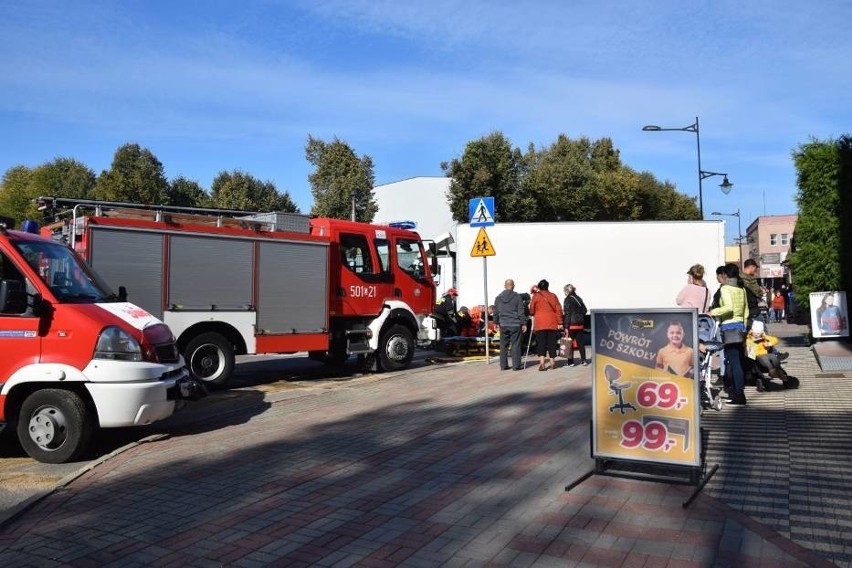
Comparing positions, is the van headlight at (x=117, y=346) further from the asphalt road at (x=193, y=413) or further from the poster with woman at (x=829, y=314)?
the poster with woman at (x=829, y=314)

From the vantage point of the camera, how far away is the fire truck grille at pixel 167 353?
7336 mm

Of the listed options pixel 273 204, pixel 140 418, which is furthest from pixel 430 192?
pixel 140 418

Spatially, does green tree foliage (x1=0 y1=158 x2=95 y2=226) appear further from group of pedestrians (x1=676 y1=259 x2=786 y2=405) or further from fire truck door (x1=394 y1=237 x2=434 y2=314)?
group of pedestrians (x1=676 y1=259 x2=786 y2=405)

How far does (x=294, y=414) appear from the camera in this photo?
8992 mm

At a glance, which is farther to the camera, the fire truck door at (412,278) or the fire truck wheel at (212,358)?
the fire truck door at (412,278)

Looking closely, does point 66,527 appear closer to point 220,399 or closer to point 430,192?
point 220,399

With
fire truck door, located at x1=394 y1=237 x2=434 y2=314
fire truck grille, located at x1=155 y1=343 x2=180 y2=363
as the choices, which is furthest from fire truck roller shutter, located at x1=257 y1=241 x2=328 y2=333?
fire truck grille, located at x1=155 y1=343 x2=180 y2=363

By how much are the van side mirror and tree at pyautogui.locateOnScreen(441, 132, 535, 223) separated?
3209 cm

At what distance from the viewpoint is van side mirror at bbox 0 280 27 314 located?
636 centimetres

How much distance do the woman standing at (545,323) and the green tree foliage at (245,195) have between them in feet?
111

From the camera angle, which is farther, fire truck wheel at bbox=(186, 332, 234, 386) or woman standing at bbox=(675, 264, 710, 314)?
fire truck wheel at bbox=(186, 332, 234, 386)

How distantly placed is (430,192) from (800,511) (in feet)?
158

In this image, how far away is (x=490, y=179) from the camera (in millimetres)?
38188

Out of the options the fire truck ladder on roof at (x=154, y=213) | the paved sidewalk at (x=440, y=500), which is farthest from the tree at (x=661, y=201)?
the paved sidewalk at (x=440, y=500)
